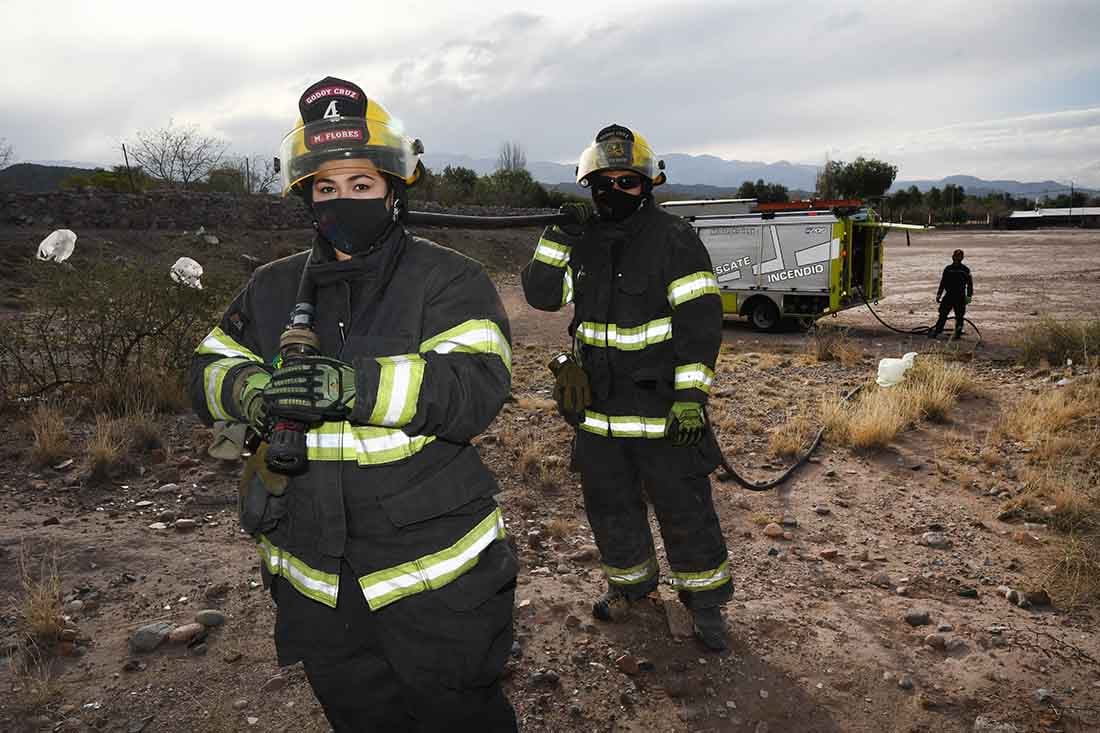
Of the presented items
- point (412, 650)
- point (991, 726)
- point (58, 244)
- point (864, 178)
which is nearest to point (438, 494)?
point (412, 650)

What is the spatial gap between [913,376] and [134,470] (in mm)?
6928

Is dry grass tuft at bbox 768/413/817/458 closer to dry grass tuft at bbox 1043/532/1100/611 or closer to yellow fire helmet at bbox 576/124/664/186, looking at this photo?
dry grass tuft at bbox 1043/532/1100/611

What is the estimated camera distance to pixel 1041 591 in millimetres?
3549

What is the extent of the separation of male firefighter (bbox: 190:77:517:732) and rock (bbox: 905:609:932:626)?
7.06 ft

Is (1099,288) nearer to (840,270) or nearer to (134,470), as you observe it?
(840,270)

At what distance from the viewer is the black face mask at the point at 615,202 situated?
3271 millimetres

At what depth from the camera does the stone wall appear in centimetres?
1762

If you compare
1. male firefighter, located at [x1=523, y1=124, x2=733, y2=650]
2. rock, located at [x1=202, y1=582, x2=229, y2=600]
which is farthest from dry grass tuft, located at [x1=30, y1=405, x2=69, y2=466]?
male firefighter, located at [x1=523, y1=124, x2=733, y2=650]

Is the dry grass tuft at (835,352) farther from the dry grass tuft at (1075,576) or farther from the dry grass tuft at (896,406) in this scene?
the dry grass tuft at (1075,576)

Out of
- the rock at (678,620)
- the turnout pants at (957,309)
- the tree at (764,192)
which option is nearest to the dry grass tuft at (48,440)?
the rock at (678,620)

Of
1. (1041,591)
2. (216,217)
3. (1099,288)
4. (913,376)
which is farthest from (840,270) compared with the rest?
(216,217)

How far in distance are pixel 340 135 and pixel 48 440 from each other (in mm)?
4462

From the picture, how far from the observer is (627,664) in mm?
3016

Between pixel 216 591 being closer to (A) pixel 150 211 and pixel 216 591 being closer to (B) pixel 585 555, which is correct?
(B) pixel 585 555
